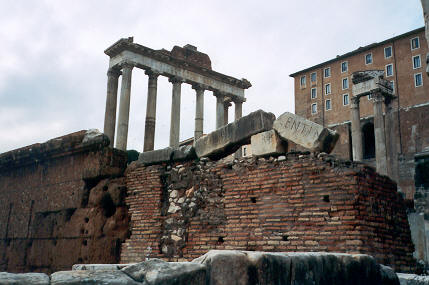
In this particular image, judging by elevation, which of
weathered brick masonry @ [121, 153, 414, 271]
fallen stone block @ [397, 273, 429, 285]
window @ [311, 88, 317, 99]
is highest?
window @ [311, 88, 317, 99]

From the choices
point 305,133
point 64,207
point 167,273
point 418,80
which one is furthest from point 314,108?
point 167,273

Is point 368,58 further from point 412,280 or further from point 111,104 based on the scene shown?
point 412,280

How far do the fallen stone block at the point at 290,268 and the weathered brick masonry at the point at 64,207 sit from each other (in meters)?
4.30

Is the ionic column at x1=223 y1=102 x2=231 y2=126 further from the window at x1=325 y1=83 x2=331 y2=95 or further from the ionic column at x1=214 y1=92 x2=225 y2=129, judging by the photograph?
the window at x1=325 y1=83 x2=331 y2=95

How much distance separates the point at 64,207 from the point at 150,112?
16782 mm

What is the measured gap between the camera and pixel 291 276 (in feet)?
8.97

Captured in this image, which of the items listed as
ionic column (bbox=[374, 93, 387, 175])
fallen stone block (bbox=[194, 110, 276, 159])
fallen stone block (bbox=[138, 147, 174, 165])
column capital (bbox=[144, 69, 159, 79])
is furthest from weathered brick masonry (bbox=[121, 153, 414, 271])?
ionic column (bbox=[374, 93, 387, 175])

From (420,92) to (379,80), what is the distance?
15274 mm

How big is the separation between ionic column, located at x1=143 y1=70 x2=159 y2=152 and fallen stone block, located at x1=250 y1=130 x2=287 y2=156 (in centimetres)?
1718

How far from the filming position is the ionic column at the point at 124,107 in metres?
22.4

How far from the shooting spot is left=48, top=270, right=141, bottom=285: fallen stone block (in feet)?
6.41

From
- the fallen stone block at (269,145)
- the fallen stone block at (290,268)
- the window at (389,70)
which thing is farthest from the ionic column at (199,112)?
the window at (389,70)

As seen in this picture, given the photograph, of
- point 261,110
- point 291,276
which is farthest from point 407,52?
point 291,276

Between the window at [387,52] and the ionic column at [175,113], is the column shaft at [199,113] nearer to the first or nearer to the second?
the ionic column at [175,113]
